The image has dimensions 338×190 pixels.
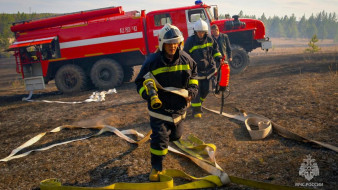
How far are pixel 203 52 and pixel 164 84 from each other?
269 centimetres

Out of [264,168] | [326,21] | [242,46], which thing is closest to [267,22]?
[326,21]

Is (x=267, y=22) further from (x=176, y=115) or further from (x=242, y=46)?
(x=176, y=115)

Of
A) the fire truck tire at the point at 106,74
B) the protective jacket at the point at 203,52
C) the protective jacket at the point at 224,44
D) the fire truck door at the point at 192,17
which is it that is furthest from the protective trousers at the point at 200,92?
the fire truck tire at the point at 106,74

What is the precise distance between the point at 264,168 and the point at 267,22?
165 metres

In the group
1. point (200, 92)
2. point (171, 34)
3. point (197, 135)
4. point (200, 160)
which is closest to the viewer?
point (171, 34)

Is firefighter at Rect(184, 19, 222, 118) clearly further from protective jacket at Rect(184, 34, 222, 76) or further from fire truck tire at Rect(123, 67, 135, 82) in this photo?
fire truck tire at Rect(123, 67, 135, 82)

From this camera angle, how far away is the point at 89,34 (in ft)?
34.3

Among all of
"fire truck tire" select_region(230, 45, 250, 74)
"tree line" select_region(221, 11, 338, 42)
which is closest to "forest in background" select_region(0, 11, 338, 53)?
"tree line" select_region(221, 11, 338, 42)

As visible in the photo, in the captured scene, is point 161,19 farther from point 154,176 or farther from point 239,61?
point 154,176

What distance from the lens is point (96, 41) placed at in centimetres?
1050

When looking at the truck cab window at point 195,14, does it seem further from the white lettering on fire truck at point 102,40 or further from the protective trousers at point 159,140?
the protective trousers at point 159,140

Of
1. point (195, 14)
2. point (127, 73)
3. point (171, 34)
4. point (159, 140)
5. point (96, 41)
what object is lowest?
point (159, 140)

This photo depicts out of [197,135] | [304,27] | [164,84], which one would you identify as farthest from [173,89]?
[304,27]

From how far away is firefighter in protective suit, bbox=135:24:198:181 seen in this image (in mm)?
3154
